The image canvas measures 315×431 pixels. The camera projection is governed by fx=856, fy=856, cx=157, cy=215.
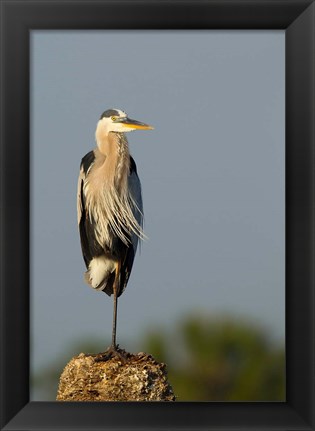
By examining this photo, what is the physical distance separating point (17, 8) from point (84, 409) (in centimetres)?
151

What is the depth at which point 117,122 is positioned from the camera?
3559mm

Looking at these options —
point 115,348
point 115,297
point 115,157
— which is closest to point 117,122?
point 115,157

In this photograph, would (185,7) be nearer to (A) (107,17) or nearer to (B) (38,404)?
(A) (107,17)

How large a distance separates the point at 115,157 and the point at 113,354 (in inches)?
32.5

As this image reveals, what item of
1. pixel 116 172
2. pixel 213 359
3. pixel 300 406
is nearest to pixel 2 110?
pixel 116 172

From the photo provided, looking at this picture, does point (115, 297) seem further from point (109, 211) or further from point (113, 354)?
point (109, 211)

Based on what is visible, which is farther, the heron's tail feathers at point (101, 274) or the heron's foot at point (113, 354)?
the heron's tail feathers at point (101, 274)

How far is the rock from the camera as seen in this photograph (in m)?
3.31

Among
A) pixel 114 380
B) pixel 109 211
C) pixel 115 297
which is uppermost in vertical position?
pixel 109 211

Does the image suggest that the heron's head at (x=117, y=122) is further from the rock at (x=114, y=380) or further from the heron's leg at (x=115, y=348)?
the rock at (x=114, y=380)

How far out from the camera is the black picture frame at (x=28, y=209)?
313 centimetres

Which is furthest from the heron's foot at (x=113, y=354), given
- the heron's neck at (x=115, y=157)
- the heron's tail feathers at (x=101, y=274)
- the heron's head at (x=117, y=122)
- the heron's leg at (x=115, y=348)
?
the heron's head at (x=117, y=122)

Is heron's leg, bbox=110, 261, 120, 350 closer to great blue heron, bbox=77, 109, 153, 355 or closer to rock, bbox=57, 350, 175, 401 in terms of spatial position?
great blue heron, bbox=77, 109, 153, 355

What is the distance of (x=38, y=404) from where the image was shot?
3.16 metres
